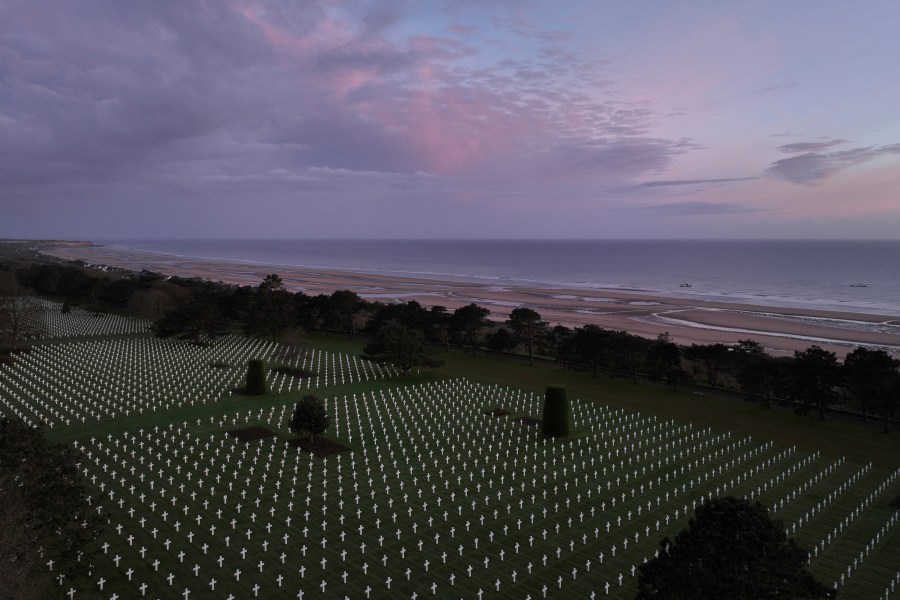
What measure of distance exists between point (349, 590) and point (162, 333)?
4741 centimetres

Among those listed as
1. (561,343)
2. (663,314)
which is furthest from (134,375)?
(663,314)

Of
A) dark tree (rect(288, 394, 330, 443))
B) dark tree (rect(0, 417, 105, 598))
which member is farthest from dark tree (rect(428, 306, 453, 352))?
dark tree (rect(0, 417, 105, 598))

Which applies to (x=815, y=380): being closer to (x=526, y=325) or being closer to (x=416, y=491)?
(x=526, y=325)

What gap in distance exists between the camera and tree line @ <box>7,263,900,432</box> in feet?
106

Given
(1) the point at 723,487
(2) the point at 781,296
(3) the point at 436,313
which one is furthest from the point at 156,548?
(2) the point at 781,296

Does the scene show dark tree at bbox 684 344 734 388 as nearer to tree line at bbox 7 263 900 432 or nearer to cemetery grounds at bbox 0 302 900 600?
tree line at bbox 7 263 900 432

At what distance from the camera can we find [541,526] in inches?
744

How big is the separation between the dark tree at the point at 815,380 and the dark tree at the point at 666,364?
24.8ft

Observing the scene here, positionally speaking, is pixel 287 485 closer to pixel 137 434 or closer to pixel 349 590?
pixel 349 590

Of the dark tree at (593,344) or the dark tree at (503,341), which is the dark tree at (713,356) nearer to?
the dark tree at (593,344)

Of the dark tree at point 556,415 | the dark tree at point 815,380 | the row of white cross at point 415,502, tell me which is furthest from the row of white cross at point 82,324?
the dark tree at point 815,380

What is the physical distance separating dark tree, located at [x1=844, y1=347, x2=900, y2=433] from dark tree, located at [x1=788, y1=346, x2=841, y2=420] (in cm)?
79

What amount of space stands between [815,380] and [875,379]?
9.26 feet

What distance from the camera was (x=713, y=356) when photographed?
Answer: 40.2 meters
